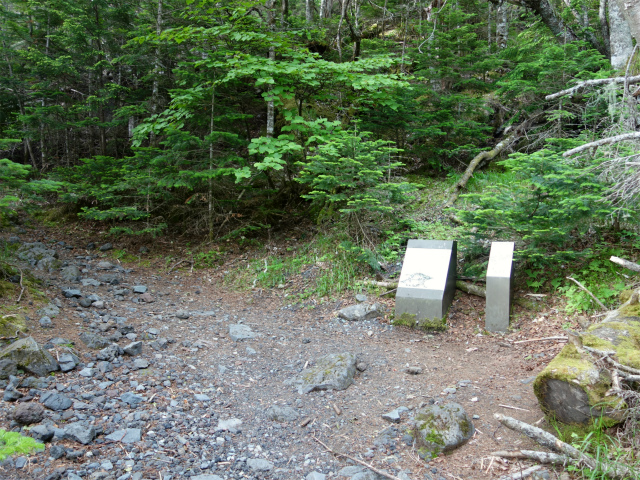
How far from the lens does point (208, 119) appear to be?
8.32 metres

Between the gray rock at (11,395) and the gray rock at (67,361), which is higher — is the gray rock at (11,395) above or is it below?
above

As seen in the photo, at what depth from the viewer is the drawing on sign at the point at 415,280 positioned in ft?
17.9

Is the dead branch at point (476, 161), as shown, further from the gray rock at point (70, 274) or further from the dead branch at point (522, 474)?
the gray rock at point (70, 274)

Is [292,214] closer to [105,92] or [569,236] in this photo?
[569,236]

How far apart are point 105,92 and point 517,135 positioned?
1109 centimetres

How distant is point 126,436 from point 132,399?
55cm

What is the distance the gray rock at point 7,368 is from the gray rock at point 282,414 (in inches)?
92.0

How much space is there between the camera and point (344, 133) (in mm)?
6766

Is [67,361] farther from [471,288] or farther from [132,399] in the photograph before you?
[471,288]

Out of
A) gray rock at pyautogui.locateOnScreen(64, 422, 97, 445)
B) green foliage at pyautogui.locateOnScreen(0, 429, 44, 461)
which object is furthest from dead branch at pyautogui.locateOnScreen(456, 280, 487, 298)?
green foliage at pyautogui.locateOnScreen(0, 429, 44, 461)

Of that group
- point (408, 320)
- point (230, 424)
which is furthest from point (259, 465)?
point (408, 320)

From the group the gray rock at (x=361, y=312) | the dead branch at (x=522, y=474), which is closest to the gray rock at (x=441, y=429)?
the dead branch at (x=522, y=474)

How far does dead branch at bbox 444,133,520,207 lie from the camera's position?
8286 mm

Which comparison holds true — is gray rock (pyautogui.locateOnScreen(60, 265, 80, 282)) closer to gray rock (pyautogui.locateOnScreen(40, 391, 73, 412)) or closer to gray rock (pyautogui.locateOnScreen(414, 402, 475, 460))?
gray rock (pyautogui.locateOnScreen(40, 391, 73, 412))
